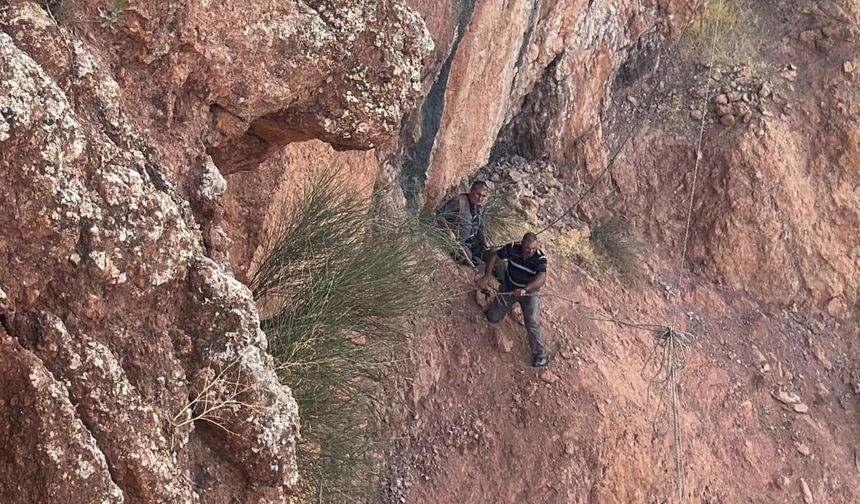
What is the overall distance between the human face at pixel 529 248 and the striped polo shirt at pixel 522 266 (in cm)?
4

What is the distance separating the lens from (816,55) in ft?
30.1

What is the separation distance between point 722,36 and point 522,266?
15.6 feet

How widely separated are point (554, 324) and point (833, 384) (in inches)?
140

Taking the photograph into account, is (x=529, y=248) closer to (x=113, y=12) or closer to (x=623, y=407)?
(x=623, y=407)

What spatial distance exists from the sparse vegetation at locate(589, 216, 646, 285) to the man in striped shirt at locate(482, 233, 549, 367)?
1.84m

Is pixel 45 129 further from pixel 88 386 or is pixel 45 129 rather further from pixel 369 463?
pixel 369 463

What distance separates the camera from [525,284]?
246 inches

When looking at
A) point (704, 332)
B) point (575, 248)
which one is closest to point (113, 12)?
point (575, 248)

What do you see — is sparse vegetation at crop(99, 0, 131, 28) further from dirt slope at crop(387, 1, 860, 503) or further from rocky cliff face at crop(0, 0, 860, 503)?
dirt slope at crop(387, 1, 860, 503)

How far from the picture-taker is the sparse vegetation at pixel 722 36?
9258 mm

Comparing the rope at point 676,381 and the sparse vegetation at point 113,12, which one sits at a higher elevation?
the sparse vegetation at point 113,12

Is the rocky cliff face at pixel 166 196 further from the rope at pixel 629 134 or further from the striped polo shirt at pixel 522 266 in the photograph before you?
the rope at pixel 629 134

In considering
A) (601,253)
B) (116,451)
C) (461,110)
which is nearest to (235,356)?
(116,451)

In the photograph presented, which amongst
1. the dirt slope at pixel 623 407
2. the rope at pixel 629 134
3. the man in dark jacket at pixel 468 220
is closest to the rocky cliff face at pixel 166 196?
the man in dark jacket at pixel 468 220
